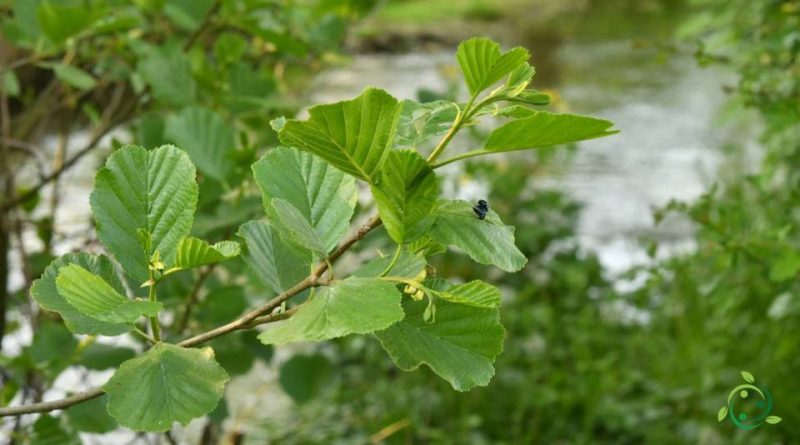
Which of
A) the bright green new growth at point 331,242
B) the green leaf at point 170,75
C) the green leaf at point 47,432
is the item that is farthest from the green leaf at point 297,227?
the green leaf at point 170,75

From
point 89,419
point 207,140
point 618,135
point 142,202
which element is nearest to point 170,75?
point 207,140

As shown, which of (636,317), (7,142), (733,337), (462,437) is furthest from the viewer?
(636,317)

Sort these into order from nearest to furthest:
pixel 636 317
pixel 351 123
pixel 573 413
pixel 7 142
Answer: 1. pixel 351 123
2. pixel 7 142
3. pixel 573 413
4. pixel 636 317

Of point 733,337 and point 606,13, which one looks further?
point 606,13

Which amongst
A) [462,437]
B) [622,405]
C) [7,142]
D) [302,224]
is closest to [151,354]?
[302,224]

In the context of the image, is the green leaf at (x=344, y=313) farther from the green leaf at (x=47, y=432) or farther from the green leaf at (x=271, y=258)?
the green leaf at (x=47, y=432)

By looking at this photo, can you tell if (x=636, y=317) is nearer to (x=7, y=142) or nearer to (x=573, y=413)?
(x=573, y=413)

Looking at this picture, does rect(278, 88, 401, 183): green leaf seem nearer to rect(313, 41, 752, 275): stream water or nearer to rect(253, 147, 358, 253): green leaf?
rect(253, 147, 358, 253): green leaf
